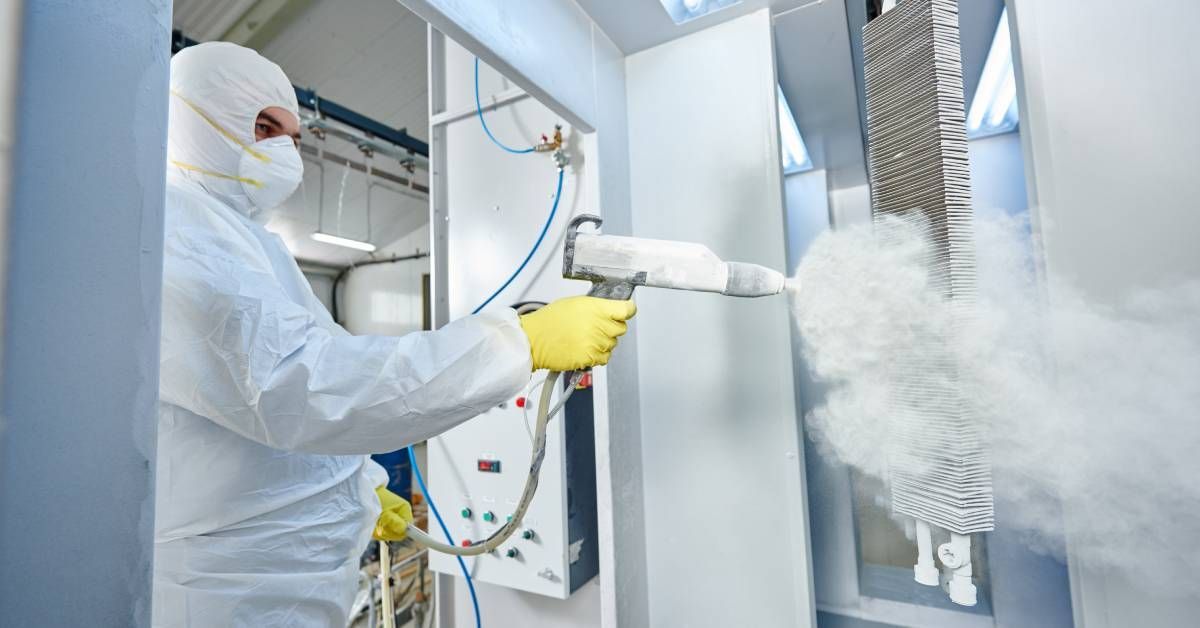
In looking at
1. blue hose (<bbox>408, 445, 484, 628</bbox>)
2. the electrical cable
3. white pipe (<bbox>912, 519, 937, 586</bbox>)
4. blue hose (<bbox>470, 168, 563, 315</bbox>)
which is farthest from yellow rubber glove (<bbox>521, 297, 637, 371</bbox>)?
blue hose (<bbox>408, 445, 484, 628</bbox>)

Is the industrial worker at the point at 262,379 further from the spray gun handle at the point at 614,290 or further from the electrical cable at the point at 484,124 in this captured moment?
the electrical cable at the point at 484,124

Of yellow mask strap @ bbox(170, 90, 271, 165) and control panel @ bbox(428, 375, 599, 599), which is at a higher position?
yellow mask strap @ bbox(170, 90, 271, 165)

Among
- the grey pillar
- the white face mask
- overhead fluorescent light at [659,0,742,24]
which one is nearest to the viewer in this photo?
the grey pillar

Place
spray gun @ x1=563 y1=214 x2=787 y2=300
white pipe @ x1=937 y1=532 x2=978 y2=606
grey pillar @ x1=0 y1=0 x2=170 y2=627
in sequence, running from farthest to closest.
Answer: spray gun @ x1=563 y1=214 x2=787 y2=300
white pipe @ x1=937 y1=532 x2=978 y2=606
grey pillar @ x1=0 y1=0 x2=170 y2=627

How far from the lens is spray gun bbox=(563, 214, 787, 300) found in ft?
2.47

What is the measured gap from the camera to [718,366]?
1.05m

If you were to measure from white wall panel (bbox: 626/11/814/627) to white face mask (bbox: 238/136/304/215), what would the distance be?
2.23 ft

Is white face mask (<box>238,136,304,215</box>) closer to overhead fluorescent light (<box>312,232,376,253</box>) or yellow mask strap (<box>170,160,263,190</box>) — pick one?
yellow mask strap (<box>170,160,263,190</box>)

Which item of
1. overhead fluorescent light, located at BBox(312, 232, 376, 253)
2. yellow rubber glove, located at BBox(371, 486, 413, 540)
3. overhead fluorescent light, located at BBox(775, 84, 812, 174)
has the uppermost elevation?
overhead fluorescent light, located at BBox(312, 232, 376, 253)

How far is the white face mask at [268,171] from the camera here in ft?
2.93

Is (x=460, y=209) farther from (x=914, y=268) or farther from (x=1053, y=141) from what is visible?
(x=1053, y=141)

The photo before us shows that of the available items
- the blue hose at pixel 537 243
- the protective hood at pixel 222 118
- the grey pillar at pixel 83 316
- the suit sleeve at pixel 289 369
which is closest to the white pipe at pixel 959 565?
the suit sleeve at pixel 289 369

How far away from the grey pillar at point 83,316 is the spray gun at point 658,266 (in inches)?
18.7

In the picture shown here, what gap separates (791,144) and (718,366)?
84 cm
